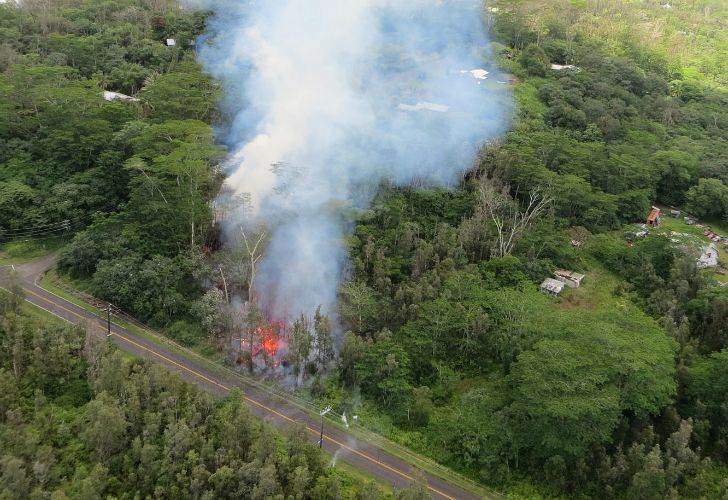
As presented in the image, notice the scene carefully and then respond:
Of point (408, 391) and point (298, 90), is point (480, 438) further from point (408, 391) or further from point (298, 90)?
point (298, 90)

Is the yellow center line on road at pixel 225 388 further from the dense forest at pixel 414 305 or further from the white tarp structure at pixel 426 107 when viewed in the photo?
the white tarp structure at pixel 426 107

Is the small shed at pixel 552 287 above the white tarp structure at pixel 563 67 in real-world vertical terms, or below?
below

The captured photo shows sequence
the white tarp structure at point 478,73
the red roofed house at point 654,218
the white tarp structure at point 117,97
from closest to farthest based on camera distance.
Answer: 1. the red roofed house at point 654,218
2. the white tarp structure at point 117,97
3. the white tarp structure at point 478,73

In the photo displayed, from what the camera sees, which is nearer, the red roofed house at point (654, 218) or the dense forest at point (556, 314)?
the dense forest at point (556, 314)

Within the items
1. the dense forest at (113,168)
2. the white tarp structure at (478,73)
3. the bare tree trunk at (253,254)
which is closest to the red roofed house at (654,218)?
the white tarp structure at (478,73)

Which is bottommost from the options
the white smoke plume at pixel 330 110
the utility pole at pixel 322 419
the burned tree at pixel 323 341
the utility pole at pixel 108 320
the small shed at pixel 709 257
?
the utility pole at pixel 108 320

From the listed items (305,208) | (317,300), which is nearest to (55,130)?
(305,208)
